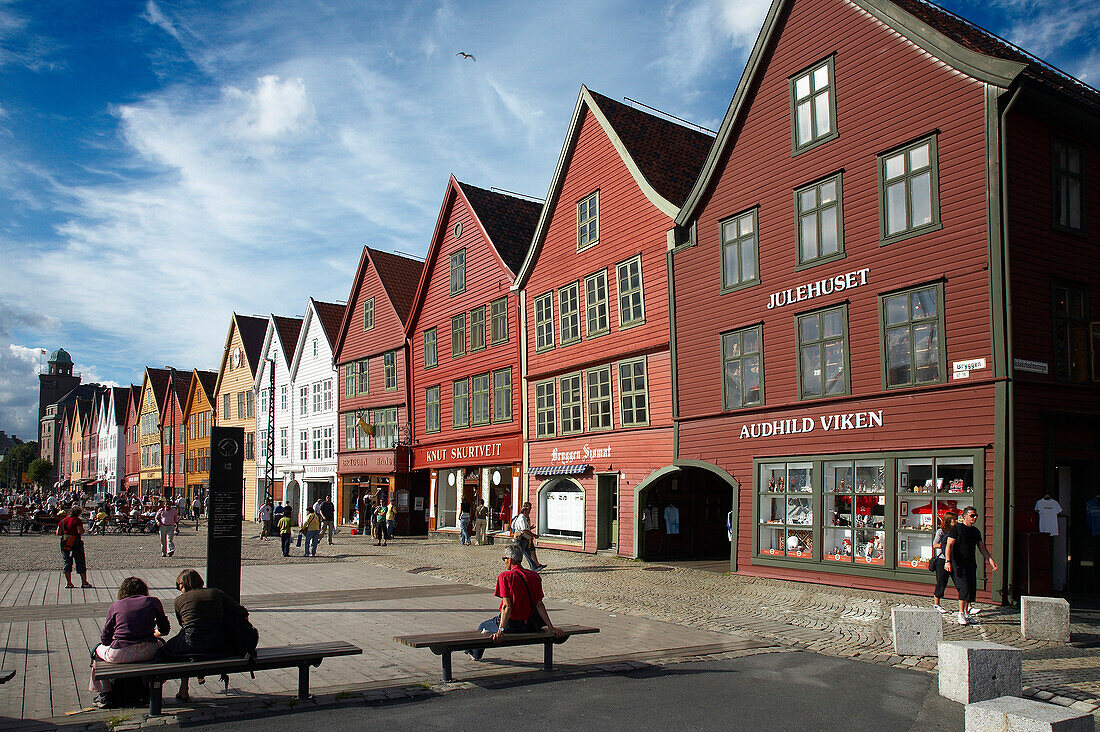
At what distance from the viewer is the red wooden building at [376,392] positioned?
4028cm

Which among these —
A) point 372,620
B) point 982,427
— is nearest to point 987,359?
point 982,427

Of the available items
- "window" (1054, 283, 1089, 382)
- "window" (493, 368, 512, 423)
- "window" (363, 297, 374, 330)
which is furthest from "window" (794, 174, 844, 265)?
"window" (363, 297, 374, 330)

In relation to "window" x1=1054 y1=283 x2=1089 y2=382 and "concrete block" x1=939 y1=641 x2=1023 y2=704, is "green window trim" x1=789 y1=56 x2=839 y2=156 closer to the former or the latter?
"window" x1=1054 y1=283 x2=1089 y2=382

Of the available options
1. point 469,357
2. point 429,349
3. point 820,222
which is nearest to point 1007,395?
point 820,222

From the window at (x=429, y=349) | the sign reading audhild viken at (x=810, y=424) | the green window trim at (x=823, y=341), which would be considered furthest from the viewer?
the window at (x=429, y=349)

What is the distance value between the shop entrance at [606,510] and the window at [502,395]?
670cm

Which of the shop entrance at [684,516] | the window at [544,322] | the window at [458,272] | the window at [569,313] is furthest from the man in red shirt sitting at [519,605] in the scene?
the window at [458,272]

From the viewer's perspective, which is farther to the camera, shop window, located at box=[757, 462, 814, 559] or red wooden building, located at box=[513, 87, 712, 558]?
red wooden building, located at box=[513, 87, 712, 558]

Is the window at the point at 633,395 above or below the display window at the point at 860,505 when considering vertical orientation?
above

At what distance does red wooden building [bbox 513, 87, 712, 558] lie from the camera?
25203mm

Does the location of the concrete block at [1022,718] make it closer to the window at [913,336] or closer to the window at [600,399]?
the window at [913,336]

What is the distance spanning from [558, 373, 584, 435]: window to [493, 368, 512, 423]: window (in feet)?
12.7

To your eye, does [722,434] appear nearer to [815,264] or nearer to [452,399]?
[815,264]

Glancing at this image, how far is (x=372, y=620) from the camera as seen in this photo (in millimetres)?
14297
